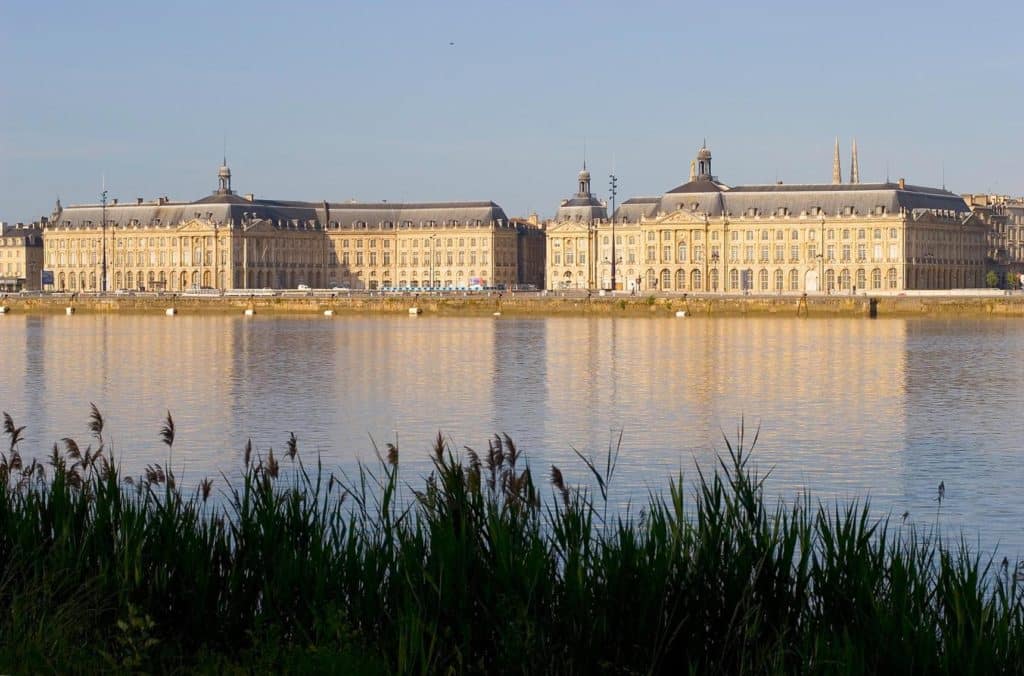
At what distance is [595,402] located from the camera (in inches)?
1443

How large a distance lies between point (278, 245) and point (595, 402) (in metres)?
132

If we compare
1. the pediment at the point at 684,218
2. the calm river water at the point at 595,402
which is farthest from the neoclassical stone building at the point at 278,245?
the calm river water at the point at 595,402

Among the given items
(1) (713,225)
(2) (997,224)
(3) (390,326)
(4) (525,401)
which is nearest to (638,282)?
(1) (713,225)

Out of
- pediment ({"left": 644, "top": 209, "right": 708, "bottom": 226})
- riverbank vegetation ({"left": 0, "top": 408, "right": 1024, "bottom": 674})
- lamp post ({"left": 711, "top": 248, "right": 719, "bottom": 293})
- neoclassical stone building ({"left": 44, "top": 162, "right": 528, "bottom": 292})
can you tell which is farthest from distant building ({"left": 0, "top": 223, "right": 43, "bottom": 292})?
riverbank vegetation ({"left": 0, "top": 408, "right": 1024, "bottom": 674})

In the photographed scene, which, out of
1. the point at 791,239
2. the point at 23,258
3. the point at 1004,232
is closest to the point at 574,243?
the point at 791,239

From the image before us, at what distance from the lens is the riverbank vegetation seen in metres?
10.1

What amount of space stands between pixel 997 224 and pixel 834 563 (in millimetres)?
156402

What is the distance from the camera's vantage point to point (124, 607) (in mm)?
11188

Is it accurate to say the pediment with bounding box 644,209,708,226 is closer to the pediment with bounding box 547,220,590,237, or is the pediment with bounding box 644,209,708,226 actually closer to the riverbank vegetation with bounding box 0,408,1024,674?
the pediment with bounding box 547,220,590,237

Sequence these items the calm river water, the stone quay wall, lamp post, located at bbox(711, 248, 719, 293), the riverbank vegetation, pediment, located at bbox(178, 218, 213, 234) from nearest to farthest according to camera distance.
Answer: the riverbank vegetation, the calm river water, the stone quay wall, lamp post, located at bbox(711, 248, 719, 293), pediment, located at bbox(178, 218, 213, 234)

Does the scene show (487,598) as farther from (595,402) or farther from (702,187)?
(702,187)

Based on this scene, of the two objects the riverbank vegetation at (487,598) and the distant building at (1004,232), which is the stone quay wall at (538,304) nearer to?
the distant building at (1004,232)

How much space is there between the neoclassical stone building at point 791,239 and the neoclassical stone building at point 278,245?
1521 centimetres

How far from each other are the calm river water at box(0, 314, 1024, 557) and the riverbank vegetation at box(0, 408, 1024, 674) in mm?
5449
